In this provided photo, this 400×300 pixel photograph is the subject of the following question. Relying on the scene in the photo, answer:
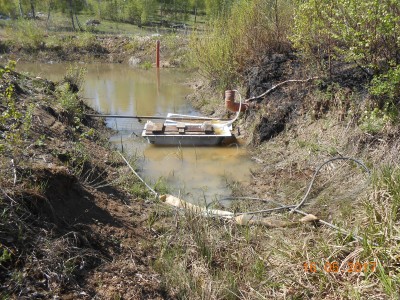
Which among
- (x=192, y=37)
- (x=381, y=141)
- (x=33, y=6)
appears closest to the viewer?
(x=381, y=141)

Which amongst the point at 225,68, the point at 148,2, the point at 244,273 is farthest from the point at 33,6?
the point at 244,273

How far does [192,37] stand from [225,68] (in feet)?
7.07

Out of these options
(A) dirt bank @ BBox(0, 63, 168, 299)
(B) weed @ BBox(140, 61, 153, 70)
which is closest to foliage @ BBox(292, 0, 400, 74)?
(A) dirt bank @ BBox(0, 63, 168, 299)

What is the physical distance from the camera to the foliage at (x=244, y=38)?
32.0ft

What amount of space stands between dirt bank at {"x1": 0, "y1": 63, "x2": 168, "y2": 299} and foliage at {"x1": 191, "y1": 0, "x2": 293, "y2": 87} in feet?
20.2

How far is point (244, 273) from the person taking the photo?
143 inches

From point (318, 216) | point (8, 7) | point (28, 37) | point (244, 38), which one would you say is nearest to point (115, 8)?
point (8, 7)

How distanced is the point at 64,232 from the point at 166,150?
455cm

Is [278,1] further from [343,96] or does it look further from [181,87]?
[181,87]

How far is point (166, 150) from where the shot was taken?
791cm

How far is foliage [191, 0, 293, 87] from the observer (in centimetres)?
976

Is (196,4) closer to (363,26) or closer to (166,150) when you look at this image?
(166,150)

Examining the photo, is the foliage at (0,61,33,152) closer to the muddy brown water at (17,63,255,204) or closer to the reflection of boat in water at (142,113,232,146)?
the muddy brown water at (17,63,255,204)

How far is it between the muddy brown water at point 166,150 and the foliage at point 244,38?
158cm
